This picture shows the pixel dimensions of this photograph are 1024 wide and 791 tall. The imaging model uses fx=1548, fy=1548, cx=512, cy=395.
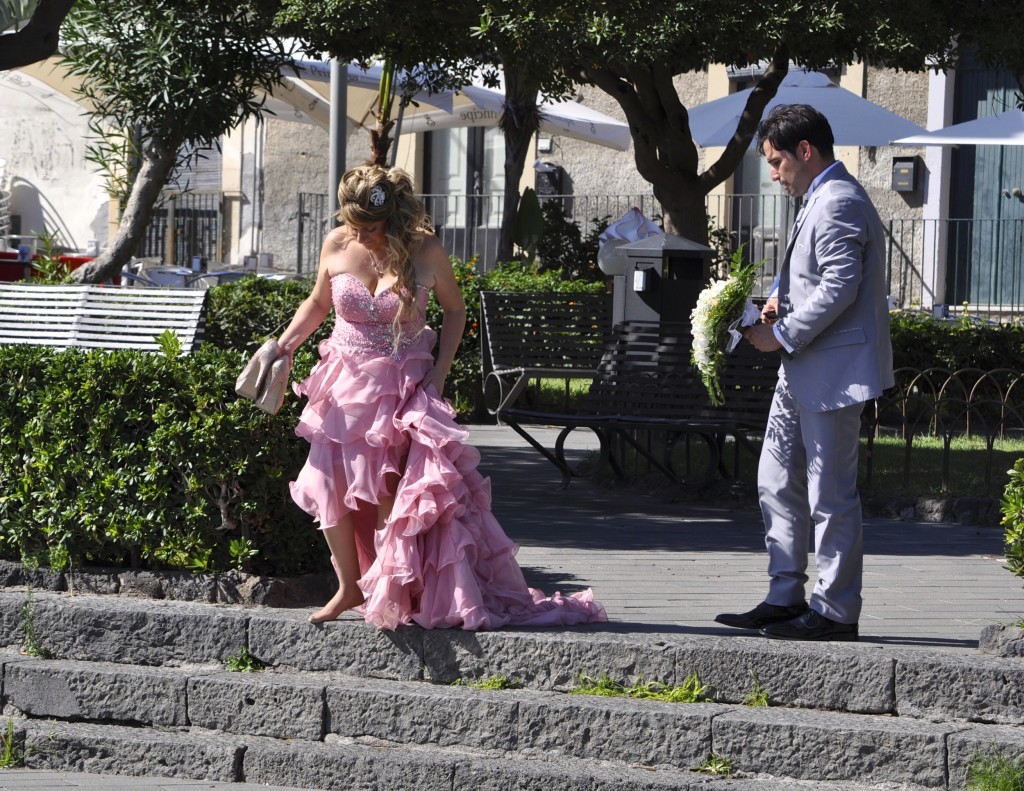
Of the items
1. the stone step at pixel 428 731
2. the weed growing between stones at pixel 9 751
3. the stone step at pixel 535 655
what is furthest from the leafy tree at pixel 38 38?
the weed growing between stones at pixel 9 751

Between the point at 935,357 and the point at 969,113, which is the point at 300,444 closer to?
the point at 935,357

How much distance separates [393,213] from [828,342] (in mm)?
1518

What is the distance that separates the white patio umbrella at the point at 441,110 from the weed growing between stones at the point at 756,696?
41.3ft

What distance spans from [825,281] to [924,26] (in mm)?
4839

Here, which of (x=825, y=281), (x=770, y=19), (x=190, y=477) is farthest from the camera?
(x=770, y=19)

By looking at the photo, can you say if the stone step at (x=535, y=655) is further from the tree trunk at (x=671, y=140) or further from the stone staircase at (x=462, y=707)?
the tree trunk at (x=671, y=140)

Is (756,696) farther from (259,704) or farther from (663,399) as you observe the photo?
(663,399)

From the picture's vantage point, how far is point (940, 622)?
18.4ft

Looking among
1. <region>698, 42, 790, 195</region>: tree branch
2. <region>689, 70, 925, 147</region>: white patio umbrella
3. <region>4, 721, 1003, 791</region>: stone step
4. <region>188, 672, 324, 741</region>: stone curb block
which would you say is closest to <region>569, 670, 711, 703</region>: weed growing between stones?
<region>4, 721, 1003, 791</region>: stone step

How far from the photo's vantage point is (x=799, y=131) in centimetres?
514

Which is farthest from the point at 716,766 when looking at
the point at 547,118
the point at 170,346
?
the point at 547,118

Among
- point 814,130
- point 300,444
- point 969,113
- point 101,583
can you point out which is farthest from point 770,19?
point 969,113

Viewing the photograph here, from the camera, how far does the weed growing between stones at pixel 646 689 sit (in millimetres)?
4848

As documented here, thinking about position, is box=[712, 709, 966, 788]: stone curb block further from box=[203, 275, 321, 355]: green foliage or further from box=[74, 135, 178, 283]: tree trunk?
box=[203, 275, 321, 355]: green foliage
